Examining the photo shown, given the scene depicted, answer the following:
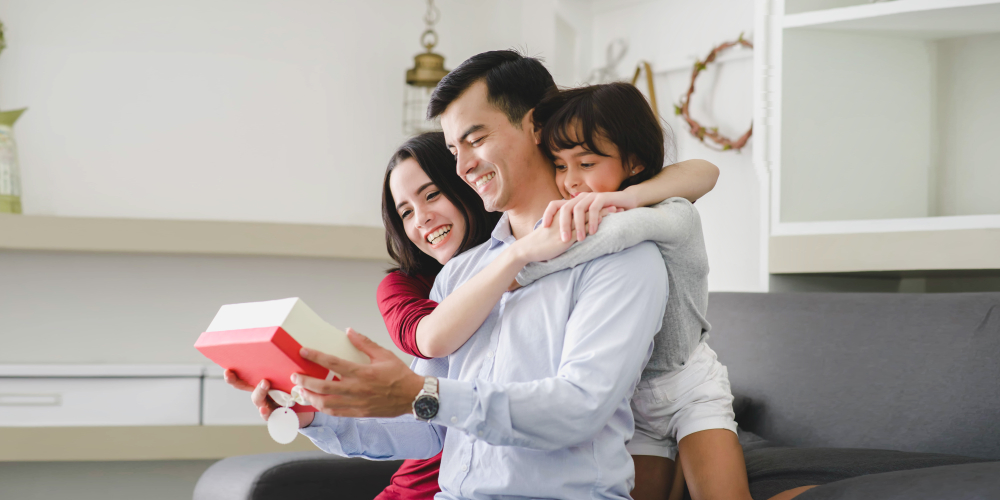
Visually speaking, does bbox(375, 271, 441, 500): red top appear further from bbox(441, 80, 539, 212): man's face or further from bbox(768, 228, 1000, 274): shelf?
bbox(768, 228, 1000, 274): shelf

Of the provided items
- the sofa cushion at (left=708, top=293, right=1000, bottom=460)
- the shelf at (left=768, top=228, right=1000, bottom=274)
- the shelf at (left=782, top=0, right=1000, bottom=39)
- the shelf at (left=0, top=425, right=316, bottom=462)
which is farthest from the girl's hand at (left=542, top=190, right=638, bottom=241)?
the shelf at (left=0, top=425, right=316, bottom=462)

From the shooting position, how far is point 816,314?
5.08 feet

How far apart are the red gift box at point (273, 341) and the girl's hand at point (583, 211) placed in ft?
1.03

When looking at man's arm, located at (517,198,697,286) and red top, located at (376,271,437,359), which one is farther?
red top, located at (376,271,437,359)

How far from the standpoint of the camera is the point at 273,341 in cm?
83

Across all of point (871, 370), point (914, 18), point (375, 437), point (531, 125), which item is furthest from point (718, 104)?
point (375, 437)

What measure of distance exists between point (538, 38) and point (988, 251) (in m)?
1.78

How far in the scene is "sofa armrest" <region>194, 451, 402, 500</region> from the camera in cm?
149

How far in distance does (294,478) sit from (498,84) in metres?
0.88

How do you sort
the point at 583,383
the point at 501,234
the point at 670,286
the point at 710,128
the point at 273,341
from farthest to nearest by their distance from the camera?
the point at 710,128, the point at 501,234, the point at 670,286, the point at 583,383, the point at 273,341

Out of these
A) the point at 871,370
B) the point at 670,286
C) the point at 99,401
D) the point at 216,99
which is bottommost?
the point at 99,401

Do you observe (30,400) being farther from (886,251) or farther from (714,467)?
(886,251)

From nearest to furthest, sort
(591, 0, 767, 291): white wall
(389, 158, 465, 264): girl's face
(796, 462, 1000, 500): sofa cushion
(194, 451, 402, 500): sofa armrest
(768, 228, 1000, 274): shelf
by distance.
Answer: (796, 462, 1000, 500): sofa cushion, (389, 158, 465, 264): girl's face, (194, 451, 402, 500): sofa armrest, (768, 228, 1000, 274): shelf, (591, 0, 767, 291): white wall

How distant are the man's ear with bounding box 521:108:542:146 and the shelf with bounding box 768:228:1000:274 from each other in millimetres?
915
